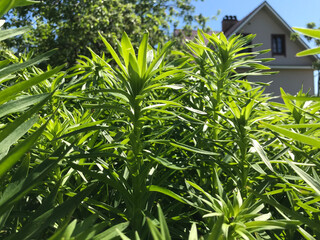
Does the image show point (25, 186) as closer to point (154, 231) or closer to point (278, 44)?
point (154, 231)

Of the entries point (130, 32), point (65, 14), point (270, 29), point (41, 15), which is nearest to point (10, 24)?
point (41, 15)

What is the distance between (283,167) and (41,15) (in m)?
11.3

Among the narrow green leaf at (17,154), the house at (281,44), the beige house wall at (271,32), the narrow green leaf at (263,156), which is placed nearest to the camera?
the narrow green leaf at (17,154)

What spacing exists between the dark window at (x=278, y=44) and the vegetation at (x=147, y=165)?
2126 cm

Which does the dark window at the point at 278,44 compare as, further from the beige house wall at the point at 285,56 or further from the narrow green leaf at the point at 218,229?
the narrow green leaf at the point at 218,229

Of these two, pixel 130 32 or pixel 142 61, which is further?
→ pixel 130 32

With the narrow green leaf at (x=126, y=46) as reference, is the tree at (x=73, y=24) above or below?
above

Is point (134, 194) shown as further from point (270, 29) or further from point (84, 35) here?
point (270, 29)

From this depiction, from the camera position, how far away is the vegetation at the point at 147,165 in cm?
40

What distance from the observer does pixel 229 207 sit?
0.50m

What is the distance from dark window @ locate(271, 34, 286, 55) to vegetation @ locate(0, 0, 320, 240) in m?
21.3

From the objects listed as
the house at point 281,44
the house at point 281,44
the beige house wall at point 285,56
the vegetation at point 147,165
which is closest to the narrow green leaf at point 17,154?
the vegetation at point 147,165

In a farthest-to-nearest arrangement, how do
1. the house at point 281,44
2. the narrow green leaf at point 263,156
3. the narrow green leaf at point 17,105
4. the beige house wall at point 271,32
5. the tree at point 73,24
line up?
1. the beige house wall at point 271,32
2. the house at point 281,44
3. the tree at point 73,24
4. the narrow green leaf at point 263,156
5. the narrow green leaf at point 17,105

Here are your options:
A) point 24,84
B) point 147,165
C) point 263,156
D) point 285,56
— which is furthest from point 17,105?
point 285,56
